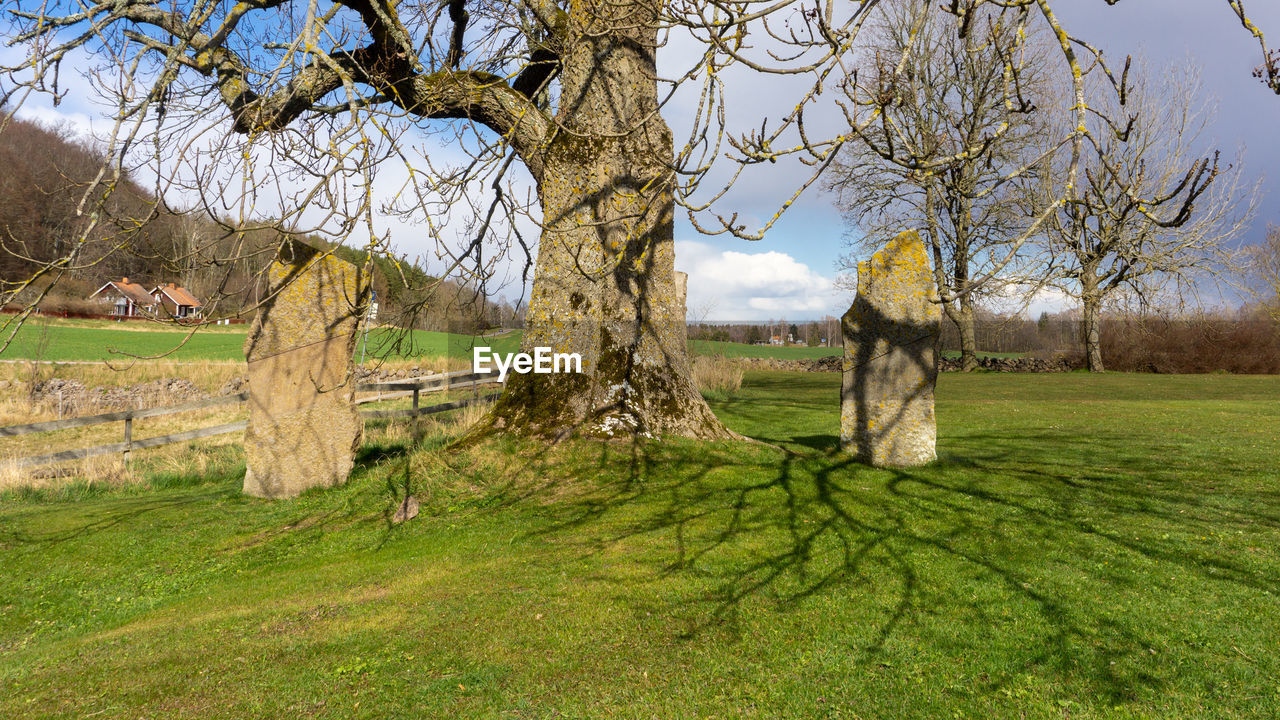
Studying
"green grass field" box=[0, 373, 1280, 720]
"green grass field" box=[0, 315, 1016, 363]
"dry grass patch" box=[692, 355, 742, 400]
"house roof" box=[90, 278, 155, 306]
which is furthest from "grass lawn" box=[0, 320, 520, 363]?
"green grass field" box=[0, 373, 1280, 720]

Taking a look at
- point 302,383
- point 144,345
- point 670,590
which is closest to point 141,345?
point 144,345

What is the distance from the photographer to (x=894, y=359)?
809cm

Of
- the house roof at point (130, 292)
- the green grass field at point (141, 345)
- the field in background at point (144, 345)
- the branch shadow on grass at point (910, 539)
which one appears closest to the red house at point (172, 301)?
the house roof at point (130, 292)

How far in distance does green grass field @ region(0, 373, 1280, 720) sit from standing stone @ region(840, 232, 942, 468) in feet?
1.32

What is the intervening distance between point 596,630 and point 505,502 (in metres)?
3.08

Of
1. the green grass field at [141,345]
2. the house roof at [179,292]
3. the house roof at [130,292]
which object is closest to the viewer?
the house roof at [130,292]

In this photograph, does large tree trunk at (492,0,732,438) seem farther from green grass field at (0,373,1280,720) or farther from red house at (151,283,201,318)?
red house at (151,283,201,318)

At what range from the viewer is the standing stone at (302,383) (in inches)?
320

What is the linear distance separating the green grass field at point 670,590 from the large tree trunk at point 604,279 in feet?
1.97

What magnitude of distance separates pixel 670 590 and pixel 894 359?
471 cm

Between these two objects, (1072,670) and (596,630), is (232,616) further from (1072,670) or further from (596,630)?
(1072,670)

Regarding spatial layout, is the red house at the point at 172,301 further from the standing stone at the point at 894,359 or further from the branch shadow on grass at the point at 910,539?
the standing stone at the point at 894,359

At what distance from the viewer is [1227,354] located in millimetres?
27422

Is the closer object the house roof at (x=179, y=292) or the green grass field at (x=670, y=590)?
the green grass field at (x=670, y=590)
